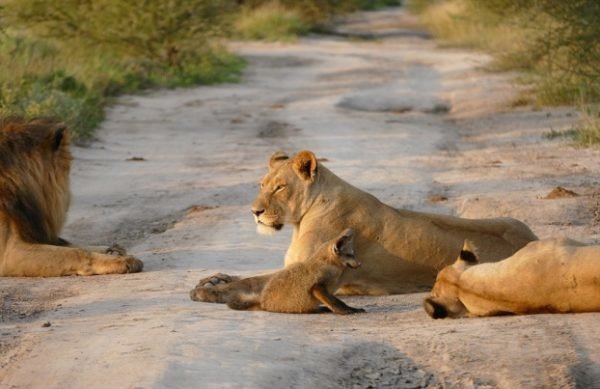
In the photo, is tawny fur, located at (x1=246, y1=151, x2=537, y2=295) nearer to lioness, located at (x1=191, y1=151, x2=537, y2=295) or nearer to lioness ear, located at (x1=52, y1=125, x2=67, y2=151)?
lioness, located at (x1=191, y1=151, x2=537, y2=295)

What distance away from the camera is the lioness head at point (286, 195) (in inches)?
287

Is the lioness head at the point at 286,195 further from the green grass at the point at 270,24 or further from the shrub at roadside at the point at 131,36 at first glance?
the green grass at the point at 270,24

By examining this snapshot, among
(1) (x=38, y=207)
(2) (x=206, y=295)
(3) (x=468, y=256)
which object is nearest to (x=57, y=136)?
(1) (x=38, y=207)

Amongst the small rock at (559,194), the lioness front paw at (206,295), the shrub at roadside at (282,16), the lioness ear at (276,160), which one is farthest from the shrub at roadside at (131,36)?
the lioness front paw at (206,295)

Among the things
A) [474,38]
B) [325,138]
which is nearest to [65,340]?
[325,138]

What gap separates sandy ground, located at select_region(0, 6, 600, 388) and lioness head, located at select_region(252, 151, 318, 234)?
0.52 metres

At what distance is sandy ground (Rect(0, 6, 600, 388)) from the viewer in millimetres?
5156

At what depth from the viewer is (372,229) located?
7.16m

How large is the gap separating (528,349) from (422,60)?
24.3m

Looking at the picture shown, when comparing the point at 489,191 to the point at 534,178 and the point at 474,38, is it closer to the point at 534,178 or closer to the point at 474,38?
the point at 534,178

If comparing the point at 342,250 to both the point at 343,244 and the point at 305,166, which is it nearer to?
the point at 343,244

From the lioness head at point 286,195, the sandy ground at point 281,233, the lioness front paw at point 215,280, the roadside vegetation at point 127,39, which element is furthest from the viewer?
the roadside vegetation at point 127,39

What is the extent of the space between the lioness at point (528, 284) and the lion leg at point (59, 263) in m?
2.24

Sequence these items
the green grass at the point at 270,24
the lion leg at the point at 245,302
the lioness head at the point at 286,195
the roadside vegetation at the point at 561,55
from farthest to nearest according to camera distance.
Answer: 1. the green grass at the point at 270,24
2. the roadside vegetation at the point at 561,55
3. the lioness head at the point at 286,195
4. the lion leg at the point at 245,302
